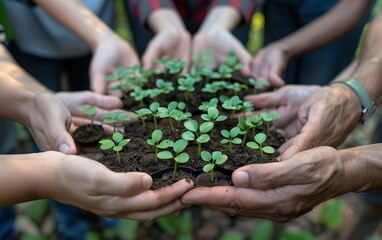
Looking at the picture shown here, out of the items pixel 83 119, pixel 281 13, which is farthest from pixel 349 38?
pixel 83 119

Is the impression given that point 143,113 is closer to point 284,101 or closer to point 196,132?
point 196,132

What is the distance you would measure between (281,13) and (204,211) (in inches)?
44.2

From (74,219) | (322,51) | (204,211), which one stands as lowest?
(204,211)

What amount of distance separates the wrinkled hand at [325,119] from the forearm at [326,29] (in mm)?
517

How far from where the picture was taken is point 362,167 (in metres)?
1.21

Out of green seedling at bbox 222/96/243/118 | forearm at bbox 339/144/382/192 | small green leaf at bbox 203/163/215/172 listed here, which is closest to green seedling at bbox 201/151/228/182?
small green leaf at bbox 203/163/215/172

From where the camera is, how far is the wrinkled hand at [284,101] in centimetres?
151

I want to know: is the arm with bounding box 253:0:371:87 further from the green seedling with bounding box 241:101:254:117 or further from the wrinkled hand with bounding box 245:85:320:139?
the green seedling with bounding box 241:101:254:117

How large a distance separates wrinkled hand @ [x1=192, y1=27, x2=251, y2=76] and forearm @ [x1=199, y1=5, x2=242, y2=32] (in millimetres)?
37

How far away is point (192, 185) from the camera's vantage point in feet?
3.71

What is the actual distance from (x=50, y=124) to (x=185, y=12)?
1244mm

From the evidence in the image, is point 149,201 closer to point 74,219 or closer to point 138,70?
point 138,70

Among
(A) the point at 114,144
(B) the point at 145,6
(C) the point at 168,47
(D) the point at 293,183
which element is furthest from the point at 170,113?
(B) the point at 145,6

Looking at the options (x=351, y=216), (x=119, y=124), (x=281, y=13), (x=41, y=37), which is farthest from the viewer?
(x=351, y=216)
